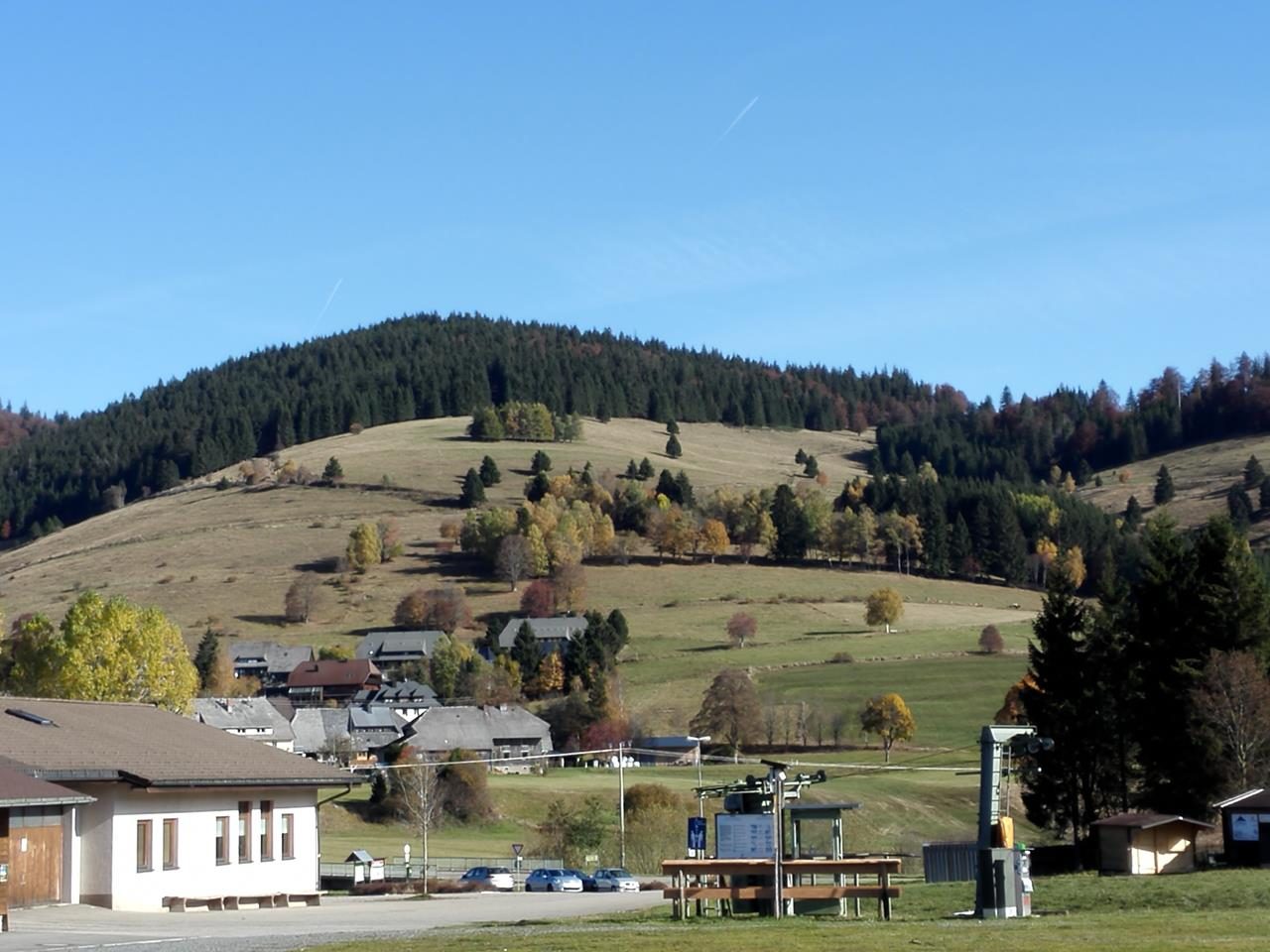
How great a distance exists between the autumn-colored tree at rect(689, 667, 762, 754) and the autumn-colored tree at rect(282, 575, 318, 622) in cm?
6035

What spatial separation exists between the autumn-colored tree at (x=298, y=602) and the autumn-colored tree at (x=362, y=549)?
10.9 m

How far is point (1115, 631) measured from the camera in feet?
169

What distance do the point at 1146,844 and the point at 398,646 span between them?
110788 mm

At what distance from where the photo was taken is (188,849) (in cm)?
3566

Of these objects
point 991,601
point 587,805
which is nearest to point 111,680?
point 587,805

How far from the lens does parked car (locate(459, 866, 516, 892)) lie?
169ft

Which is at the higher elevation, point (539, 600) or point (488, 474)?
point (488, 474)

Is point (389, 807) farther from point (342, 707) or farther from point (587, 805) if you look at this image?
point (342, 707)

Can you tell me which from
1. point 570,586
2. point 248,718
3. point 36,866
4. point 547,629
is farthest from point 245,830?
point 570,586

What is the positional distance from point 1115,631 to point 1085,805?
5.74 meters

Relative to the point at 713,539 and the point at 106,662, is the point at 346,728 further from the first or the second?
the point at 713,539

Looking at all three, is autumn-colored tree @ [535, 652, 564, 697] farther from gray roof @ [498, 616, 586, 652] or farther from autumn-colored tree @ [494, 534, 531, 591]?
autumn-colored tree @ [494, 534, 531, 591]

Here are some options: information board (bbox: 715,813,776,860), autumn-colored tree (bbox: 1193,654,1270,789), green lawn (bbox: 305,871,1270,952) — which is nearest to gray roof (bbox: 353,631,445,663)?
autumn-colored tree (bbox: 1193,654,1270,789)

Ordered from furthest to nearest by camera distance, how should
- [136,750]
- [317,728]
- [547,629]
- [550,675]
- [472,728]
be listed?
1. [547,629]
2. [550,675]
3. [317,728]
4. [472,728]
5. [136,750]
